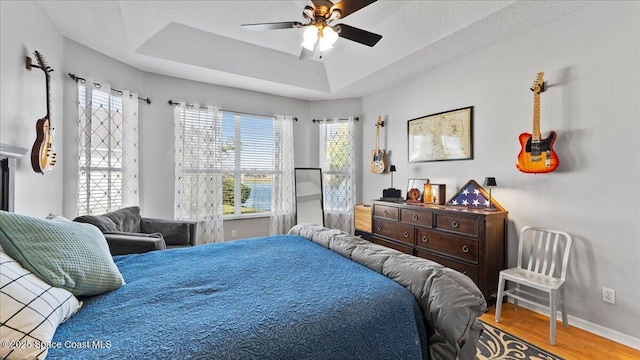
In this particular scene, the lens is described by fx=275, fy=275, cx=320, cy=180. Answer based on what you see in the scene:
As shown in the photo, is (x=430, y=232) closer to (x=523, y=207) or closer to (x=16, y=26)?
(x=523, y=207)

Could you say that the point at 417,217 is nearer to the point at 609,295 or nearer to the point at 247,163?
the point at 609,295

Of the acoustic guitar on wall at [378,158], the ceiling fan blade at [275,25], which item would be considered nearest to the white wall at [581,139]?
the acoustic guitar on wall at [378,158]

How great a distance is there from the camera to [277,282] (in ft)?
4.49

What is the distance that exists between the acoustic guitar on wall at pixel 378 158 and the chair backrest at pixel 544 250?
2045 millimetres

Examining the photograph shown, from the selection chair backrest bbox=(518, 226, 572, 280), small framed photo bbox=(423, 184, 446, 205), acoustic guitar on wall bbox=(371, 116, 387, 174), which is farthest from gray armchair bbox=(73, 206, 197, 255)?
chair backrest bbox=(518, 226, 572, 280)

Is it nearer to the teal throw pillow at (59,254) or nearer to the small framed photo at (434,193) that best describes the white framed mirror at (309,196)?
the small framed photo at (434,193)

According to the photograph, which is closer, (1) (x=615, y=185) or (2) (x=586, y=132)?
(1) (x=615, y=185)

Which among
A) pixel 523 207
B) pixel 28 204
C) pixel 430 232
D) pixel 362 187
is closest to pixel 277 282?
pixel 430 232

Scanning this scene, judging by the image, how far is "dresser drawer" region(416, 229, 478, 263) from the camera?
2.60 metres

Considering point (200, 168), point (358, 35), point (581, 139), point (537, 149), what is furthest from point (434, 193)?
point (200, 168)

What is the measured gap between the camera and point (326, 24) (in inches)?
80.9

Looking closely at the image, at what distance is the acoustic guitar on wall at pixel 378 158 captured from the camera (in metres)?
4.28

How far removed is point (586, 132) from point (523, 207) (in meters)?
0.81

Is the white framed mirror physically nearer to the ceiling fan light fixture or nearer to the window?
the window
